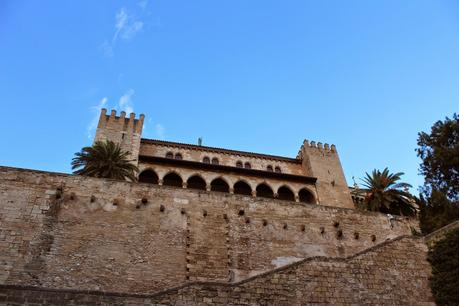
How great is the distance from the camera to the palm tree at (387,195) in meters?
29.7

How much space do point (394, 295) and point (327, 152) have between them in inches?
1081

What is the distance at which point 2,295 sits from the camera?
30.6 ft

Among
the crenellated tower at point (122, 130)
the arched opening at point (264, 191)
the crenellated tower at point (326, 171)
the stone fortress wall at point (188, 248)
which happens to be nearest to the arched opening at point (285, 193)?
the arched opening at point (264, 191)

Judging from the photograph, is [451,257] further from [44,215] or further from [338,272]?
[44,215]

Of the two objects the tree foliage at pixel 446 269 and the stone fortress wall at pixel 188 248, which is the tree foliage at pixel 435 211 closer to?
the stone fortress wall at pixel 188 248

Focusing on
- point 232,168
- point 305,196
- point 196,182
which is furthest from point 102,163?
point 305,196

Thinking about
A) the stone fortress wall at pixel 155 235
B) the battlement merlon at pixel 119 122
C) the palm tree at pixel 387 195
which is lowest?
the stone fortress wall at pixel 155 235

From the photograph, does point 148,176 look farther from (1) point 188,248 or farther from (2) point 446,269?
(2) point 446,269

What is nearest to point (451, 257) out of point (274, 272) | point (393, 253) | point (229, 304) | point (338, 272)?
point (393, 253)

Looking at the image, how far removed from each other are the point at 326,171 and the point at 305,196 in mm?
3549

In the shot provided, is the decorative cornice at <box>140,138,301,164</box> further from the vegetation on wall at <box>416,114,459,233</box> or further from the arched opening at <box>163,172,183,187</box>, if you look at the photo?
the vegetation on wall at <box>416,114,459,233</box>

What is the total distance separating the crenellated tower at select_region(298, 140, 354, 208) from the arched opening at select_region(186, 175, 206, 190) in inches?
380

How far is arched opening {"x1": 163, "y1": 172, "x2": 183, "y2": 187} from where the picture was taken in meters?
31.5

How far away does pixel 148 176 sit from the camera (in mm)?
31828
